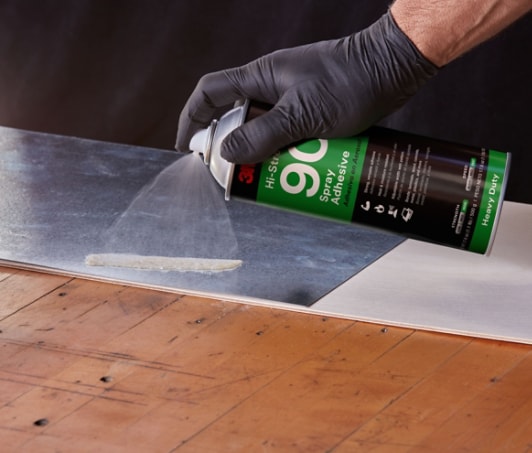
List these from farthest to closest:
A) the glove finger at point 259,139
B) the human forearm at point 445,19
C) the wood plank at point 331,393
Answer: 1. the human forearm at point 445,19
2. the glove finger at point 259,139
3. the wood plank at point 331,393

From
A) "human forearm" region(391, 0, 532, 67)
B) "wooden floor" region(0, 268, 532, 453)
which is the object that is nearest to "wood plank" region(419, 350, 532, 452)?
"wooden floor" region(0, 268, 532, 453)

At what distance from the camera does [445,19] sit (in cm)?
159

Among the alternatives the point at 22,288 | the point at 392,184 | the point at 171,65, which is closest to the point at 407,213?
the point at 392,184

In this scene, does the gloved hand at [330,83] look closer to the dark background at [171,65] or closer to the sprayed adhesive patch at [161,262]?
the sprayed adhesive patch at [161,262]

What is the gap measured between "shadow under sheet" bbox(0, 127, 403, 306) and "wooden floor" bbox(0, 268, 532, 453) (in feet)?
0.24

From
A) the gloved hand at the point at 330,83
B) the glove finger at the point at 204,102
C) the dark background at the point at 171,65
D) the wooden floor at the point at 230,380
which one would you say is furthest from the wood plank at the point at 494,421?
the dark background at the point at 171,65

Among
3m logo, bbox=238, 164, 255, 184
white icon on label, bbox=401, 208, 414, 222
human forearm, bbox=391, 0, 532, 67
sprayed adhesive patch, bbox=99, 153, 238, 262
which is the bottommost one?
sprayed adhesive patch, bbox=99, 153, 238, 262

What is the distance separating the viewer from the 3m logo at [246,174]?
1.49 meters

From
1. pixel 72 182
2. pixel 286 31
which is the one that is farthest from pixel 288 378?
pixel 286 31

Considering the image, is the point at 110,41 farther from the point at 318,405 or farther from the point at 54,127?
the point at 318,405

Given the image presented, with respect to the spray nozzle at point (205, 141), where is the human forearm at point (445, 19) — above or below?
above

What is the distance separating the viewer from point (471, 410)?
1.27 meters

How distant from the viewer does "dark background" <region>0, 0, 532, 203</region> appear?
242 cm

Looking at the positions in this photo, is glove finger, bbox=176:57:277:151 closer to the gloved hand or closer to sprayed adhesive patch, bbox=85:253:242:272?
the gloved hand
